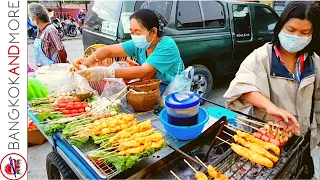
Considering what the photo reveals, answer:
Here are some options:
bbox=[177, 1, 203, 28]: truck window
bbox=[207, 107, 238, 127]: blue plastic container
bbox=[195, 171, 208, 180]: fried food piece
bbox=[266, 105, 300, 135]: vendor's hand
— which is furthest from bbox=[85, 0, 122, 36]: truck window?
bbox=[195, 171, 208, 180]: fried food piece

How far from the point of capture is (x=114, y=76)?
221cm

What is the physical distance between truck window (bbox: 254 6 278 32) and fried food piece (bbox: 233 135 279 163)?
15.3 feet

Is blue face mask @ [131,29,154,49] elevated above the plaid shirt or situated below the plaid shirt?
above

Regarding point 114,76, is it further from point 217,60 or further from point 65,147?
point 217,60

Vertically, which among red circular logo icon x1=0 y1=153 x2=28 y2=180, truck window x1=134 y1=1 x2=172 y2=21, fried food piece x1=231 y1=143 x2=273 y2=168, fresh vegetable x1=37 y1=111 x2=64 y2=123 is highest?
truck window x1=134 y1=1 x2=172 y2=21

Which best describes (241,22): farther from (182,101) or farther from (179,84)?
(182,101)

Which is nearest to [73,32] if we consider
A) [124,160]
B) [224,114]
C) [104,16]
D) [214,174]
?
[104,16]

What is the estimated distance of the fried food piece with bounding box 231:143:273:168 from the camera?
1.45 metres

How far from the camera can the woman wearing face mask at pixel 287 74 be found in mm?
1755

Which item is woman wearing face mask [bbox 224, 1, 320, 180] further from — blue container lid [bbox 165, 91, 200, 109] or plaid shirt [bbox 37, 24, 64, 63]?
plaid shirt [bbox 37, 24, 64, 63]

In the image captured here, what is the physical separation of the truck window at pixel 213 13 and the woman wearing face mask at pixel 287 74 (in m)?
3.26

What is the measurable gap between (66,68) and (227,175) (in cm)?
183

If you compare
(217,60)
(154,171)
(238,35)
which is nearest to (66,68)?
(154,171)

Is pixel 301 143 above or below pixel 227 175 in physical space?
above
